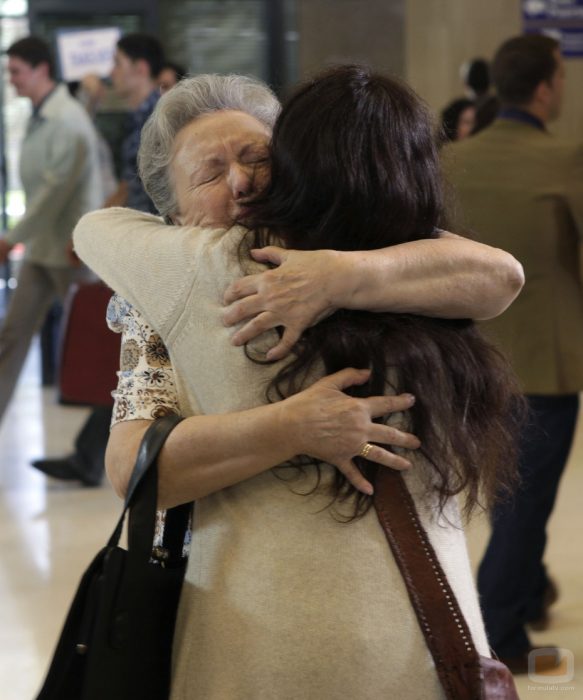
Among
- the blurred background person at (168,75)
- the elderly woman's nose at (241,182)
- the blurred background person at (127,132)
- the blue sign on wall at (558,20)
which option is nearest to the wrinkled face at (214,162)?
the elderly woman's nose at (241,182)

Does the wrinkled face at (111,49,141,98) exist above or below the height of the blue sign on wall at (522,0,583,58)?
above

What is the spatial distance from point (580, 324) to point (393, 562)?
2.17m

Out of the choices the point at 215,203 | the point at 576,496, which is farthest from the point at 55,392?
the point at 215,203

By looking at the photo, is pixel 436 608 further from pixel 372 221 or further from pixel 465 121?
pixel 465 121

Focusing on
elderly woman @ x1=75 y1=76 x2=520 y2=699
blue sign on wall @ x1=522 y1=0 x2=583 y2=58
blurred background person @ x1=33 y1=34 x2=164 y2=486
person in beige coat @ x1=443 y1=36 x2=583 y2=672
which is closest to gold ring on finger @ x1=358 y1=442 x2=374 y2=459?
elderly woman @ x1=75 y1=76 x2=520 y2=699

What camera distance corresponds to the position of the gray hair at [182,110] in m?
1.58

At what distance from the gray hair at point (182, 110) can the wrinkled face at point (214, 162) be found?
14mm

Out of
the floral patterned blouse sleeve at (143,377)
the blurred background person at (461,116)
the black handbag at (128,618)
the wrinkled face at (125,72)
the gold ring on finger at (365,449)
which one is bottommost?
the blurred background person at (461,116)

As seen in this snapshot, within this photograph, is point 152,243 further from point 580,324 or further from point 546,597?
point 546,597

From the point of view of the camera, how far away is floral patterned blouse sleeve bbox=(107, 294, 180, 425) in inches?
56.5

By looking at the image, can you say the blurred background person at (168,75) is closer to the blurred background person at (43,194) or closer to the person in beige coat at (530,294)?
the blurred background person at (43,194)

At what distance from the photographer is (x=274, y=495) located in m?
1.36

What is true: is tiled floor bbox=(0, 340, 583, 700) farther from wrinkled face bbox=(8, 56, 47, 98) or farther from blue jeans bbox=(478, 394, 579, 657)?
wrinkled face bbox=(8, 56, 47, 98)

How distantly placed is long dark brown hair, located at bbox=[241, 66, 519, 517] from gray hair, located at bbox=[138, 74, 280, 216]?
10.0 inches
